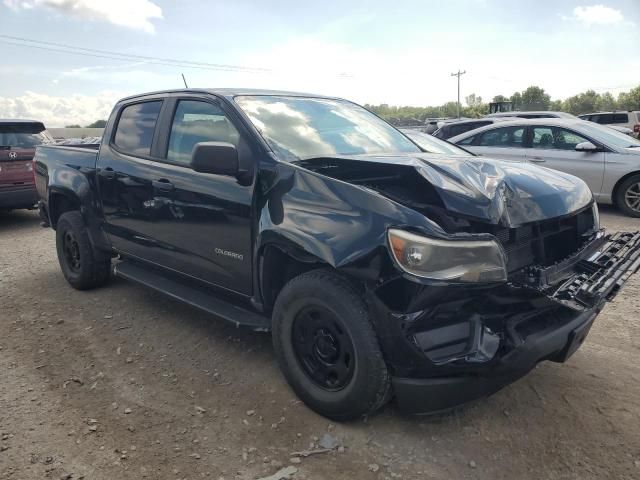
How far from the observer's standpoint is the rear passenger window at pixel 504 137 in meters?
8.49

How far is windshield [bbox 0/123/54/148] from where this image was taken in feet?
27.6

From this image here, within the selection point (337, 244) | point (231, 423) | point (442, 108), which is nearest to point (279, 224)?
point (337, 244)

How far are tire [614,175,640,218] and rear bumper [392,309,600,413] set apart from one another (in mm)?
6331

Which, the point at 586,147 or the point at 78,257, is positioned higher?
the point at 586,147

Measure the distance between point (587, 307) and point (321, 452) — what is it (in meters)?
1.45

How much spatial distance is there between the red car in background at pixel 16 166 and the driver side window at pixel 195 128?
578 cm

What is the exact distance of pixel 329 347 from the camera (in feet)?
8.77

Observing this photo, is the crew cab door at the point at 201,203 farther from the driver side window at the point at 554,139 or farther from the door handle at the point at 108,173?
the driver side window at the point at 554,139

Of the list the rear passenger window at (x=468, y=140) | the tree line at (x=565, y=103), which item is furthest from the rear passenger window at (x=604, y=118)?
the tree line at (x=565, y=103)

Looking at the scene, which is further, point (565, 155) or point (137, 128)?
point (565, 155)

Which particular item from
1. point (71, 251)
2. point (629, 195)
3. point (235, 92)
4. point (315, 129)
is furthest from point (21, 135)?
point (629, 195)

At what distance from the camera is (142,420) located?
2.86m

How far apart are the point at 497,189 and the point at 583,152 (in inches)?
245

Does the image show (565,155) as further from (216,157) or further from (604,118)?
(604,118)
